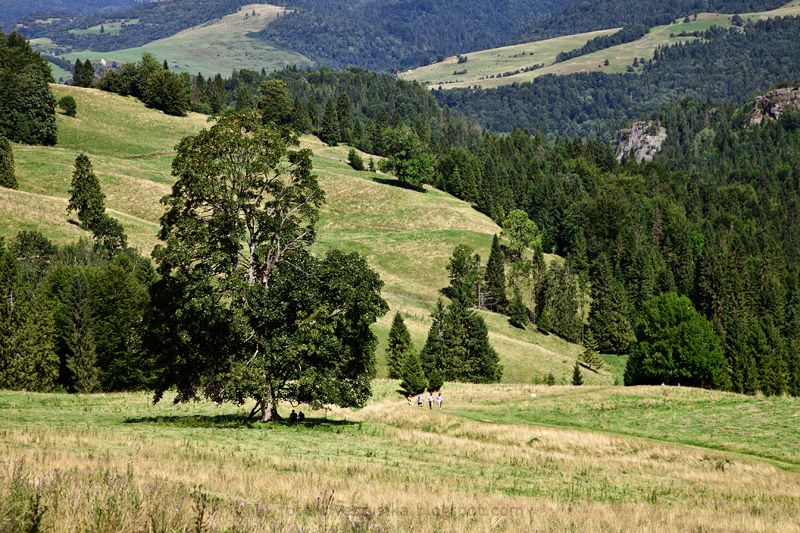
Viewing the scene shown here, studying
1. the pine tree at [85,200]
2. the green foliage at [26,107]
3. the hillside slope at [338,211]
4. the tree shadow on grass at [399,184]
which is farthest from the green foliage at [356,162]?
the pine tree at [85,200]

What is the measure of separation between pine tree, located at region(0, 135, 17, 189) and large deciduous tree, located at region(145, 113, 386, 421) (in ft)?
325

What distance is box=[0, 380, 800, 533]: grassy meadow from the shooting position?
1127 centimetres

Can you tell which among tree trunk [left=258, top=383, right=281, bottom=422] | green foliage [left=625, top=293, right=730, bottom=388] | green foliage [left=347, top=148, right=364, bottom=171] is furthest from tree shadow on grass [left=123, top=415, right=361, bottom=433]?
green foliage [left=347, top=148, right=364, bottom=171]

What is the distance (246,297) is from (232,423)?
663 centimetres

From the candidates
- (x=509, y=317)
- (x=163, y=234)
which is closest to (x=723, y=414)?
(x=163, y=234)

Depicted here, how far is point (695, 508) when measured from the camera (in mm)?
17938

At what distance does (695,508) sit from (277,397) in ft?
65.2

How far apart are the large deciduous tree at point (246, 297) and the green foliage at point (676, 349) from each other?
225 ft

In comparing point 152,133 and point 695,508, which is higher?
point 152,133

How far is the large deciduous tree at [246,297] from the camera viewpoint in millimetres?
29266

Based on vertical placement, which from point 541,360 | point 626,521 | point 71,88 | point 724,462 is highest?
point 71,88

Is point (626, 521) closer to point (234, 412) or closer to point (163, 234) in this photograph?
point (163, 234)

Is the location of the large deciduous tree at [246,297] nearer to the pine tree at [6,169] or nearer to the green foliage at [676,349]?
the green foliage at [676,349]

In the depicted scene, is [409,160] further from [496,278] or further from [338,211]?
[496,278]
